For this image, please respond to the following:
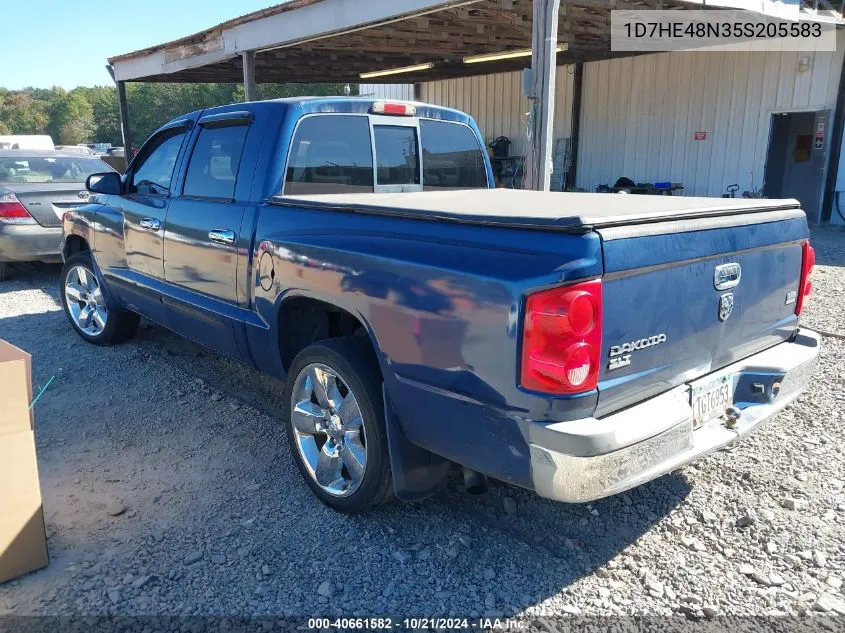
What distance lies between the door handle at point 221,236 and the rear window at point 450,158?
138cm

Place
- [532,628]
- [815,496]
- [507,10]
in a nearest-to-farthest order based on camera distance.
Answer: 1. [532,628]
2. [815,496]
3. [507,10]

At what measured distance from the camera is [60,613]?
243 cm

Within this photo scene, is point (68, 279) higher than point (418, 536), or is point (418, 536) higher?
point (68, 279)

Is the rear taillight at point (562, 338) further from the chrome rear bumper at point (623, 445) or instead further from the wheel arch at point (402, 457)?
the wheel arch at point (402, 457)

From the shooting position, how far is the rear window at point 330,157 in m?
3.57

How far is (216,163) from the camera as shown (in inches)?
155

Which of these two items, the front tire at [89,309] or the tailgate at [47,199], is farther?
the tailgate at [47,199]

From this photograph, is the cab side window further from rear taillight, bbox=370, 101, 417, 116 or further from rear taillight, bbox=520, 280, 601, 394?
rear taillight, bbox=520, 280, 601, 394

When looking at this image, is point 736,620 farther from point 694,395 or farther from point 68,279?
point 68,279

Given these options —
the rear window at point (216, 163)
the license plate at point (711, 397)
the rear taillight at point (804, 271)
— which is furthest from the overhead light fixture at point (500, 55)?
the license plate at point (711, 397)

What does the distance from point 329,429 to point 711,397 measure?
5.66 feet

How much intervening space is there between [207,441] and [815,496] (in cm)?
334

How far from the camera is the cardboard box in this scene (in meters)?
2.48

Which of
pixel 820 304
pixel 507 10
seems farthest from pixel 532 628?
pixel 507 10
